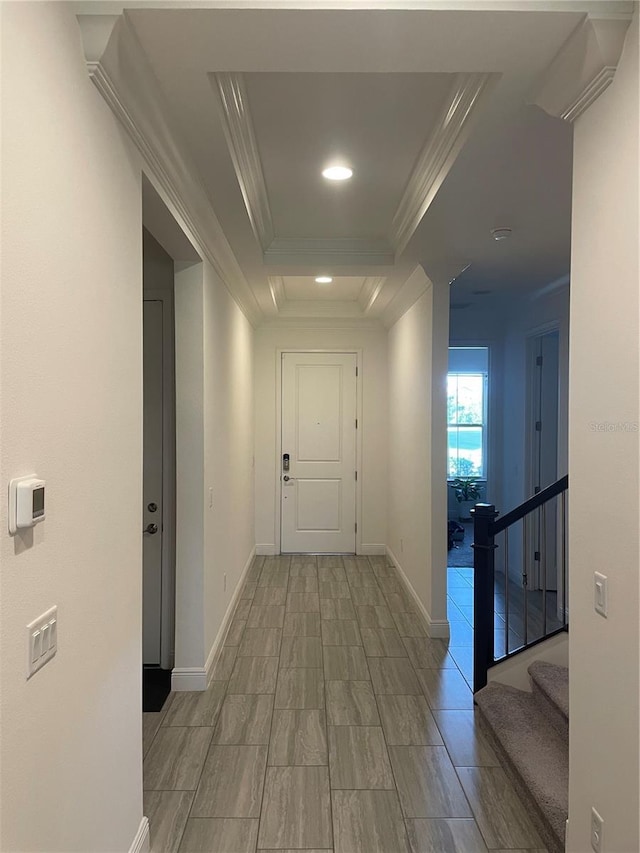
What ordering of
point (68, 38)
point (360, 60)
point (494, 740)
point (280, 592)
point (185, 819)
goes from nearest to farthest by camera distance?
point (68, 38) < point (360, 60) < point (185, 819) < point (494, 740) < point (280, 592)

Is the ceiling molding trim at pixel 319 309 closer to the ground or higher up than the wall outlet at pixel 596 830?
higher up

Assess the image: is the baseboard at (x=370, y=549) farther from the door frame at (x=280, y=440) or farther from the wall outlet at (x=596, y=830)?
the wall outlet at (x=596, y=830)

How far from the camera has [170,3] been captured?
1300 mm

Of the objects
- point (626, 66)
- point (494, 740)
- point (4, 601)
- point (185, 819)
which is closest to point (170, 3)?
point (626, 66)

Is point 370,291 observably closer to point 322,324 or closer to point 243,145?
point 322,324

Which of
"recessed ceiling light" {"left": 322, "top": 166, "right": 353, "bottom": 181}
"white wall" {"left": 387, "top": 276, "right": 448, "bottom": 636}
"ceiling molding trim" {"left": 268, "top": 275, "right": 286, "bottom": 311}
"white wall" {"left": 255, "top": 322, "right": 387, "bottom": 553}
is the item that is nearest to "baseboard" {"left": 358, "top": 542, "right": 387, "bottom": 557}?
"white wall" {"left": 255, "top": 322, "right": 387, "bottom": 553}

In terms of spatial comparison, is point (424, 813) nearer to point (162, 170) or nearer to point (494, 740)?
point (494, 740)

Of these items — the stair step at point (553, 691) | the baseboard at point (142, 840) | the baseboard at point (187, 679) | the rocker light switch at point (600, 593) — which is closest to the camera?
the rocker light switch at point (600, 593)

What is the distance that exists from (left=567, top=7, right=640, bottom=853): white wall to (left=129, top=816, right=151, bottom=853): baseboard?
1348 mm

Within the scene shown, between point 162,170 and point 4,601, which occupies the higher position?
point 162,170

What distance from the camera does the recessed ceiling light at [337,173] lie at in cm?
252

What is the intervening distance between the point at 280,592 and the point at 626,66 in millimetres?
4173

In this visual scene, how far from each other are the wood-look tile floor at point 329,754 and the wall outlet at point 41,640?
1.20 metres

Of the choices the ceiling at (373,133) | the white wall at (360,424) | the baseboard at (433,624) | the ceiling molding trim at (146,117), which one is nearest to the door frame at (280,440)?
the white wall at (360,424)
